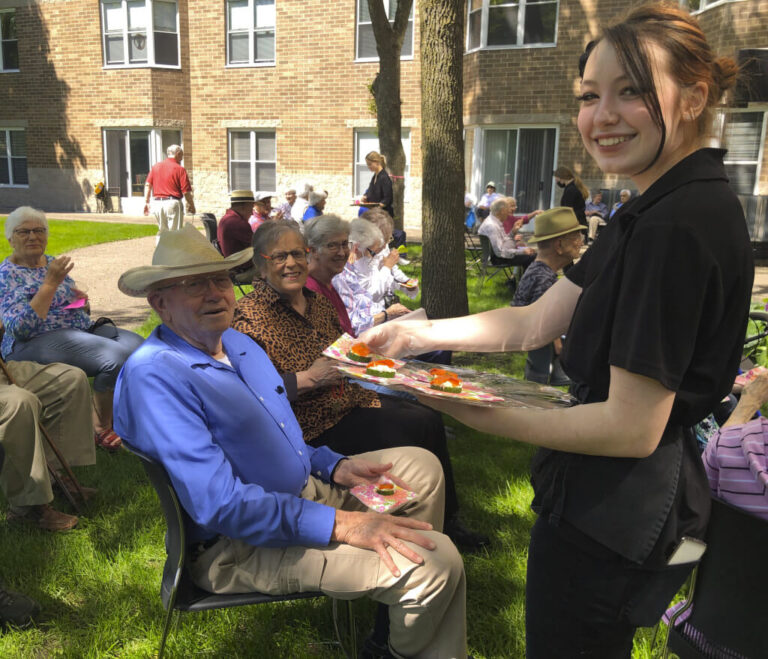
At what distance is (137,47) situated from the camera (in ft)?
70.6

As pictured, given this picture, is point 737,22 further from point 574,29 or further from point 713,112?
point 713,112

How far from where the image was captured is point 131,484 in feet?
13.0

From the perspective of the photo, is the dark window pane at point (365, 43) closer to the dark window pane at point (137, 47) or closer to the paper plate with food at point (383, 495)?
the dark window pane at point (137, 47)

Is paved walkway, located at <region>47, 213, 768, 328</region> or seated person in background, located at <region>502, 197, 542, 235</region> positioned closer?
paved walkway, located at <region>47, 213, 768, 328</region>

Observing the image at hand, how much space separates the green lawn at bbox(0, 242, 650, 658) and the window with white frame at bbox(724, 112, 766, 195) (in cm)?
1336

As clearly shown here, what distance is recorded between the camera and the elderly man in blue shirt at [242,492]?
6.96ft

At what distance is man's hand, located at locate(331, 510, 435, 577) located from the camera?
2123mm

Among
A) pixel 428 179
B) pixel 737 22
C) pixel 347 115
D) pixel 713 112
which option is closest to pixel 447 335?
pixel 713 112

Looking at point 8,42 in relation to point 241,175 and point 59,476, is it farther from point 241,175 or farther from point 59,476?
point 59,476

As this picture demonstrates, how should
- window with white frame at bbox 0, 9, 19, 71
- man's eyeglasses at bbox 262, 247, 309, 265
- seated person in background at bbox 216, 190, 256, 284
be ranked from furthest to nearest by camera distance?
window with white frame at bbox 0, 9, 19, 71 < seated person in background at bbox 216, 190, 256, 284 < man's eyeglasses at bbox 262, 247, 309, 265

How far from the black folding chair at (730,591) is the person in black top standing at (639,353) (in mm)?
145

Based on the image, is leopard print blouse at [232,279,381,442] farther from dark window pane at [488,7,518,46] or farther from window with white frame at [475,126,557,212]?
dark window pane at [488,7,518,46]

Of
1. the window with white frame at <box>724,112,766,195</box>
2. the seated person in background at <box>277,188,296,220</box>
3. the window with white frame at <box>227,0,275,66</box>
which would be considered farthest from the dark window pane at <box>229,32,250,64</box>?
the window with white frame at <box>724,112,766,195</box>

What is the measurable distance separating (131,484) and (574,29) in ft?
54.4
